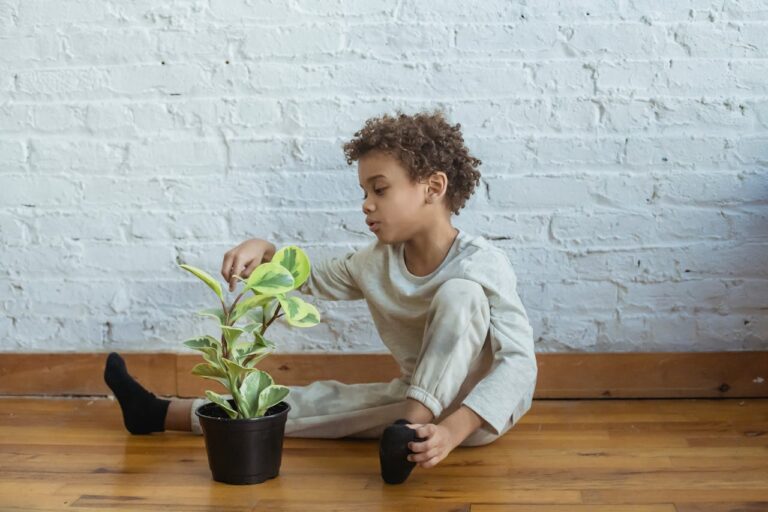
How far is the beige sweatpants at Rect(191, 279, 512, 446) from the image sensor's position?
5.42ft

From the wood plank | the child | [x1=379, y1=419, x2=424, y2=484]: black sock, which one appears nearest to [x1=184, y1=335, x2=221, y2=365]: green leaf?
the child

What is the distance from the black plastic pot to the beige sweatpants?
25 centimetres

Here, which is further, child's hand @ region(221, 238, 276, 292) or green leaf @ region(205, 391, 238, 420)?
child's hand @ region(221, 238, 276, 292)

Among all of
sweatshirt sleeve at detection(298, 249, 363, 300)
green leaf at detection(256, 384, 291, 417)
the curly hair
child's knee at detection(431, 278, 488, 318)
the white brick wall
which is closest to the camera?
green leaf at detection(256, 384, 291, 417)

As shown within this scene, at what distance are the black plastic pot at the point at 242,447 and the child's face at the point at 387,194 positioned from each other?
45cm

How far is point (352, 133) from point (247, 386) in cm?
78

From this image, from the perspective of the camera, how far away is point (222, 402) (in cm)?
155

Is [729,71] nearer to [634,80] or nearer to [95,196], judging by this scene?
[634,80]

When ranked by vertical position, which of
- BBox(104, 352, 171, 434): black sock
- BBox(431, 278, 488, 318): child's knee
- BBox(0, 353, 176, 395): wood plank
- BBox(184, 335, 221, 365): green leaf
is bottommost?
BBox(0, 353, 176, 395): wood plank

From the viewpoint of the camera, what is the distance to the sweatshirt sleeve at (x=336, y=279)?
197cm

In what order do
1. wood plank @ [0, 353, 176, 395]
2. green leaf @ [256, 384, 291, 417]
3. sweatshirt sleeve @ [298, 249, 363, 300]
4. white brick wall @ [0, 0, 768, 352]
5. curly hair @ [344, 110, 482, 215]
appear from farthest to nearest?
wood plank @ [0, 353, 176, 395]
white brick wall @ [0, 0, 768, 352]
sweatshirt sleeve @ [298, 249, 363, 300]
curly hair @ [344, 110, 482, 215]
green leaf @ [256, 384, 291, 417]

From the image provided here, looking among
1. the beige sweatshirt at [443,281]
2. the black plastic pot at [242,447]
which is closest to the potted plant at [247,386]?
the black plastic pot at [242,447]

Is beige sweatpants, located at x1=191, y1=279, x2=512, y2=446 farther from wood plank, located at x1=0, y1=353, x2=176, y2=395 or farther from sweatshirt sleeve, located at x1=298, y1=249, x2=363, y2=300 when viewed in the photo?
wood plank, located at x1=0, y1=353, x2=176, y2=395

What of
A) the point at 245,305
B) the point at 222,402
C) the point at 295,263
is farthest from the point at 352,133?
the point at 222,402
